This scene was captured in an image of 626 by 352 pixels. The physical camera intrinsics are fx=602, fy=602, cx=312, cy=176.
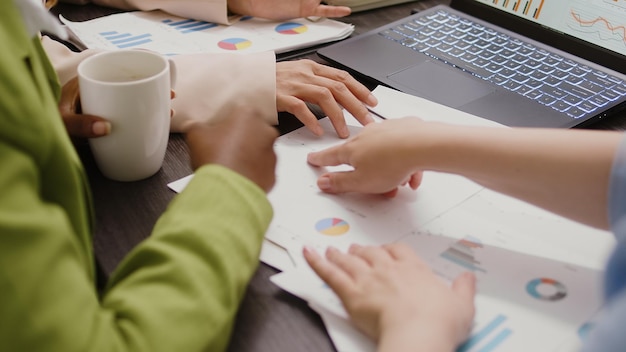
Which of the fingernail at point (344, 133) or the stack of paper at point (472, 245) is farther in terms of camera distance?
the fingernail at point (344, 133)

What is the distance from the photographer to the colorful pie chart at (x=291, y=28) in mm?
980

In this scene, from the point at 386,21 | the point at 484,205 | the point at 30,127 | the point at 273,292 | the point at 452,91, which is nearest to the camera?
the point at 30,127

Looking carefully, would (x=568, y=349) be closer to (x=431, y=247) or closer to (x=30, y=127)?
(x=431, y=247)

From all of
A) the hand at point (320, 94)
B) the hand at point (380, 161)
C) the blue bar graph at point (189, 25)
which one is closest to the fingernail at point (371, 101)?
the hand at point (320, 94)

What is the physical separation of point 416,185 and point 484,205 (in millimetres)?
72

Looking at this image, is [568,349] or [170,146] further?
[170,146]

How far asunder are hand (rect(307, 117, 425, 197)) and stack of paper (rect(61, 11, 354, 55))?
324mm

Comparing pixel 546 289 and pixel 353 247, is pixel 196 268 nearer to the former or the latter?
pixel 353 247

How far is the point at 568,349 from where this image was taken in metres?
0.46

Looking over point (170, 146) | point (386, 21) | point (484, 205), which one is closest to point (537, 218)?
point (484, 205)

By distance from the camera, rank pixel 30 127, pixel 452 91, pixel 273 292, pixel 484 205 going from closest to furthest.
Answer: pixel 30 127 < pixel 273 292 < pixel 484 205 < pixel 452 91

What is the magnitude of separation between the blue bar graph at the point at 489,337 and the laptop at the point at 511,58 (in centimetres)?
35

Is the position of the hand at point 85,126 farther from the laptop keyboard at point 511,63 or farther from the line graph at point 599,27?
the line graph at point 599,27

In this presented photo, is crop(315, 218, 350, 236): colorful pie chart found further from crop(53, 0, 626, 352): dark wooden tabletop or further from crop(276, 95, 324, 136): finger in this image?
crop(276, 95, 324, 136): finger
